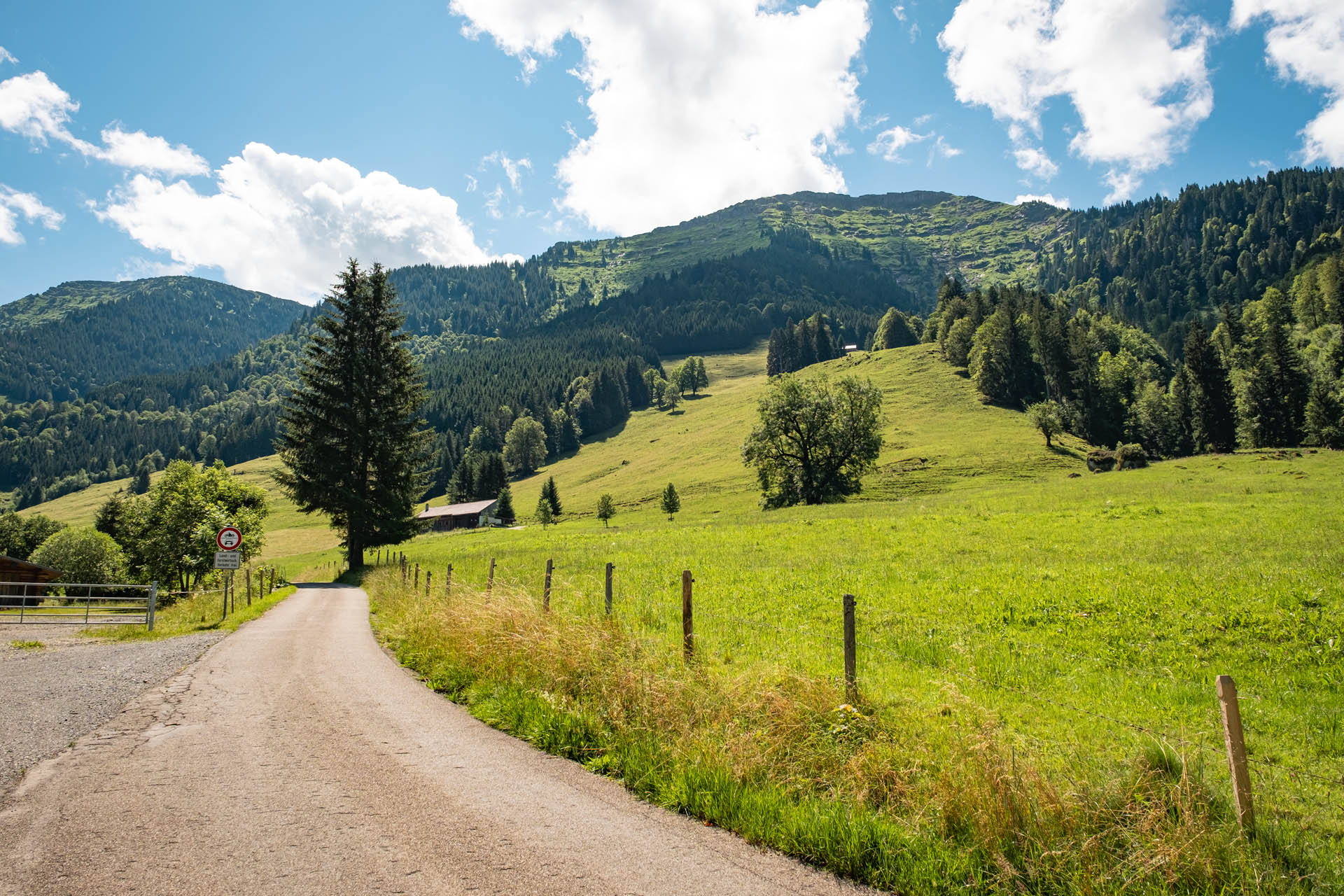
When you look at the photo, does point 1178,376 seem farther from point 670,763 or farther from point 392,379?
point 670,763

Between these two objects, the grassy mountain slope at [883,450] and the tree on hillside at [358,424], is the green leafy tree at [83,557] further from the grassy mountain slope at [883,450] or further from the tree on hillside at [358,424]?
the grassy mountain slope at [883,450]

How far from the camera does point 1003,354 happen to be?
95000 mm

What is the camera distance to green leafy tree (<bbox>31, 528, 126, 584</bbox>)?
2301 inches

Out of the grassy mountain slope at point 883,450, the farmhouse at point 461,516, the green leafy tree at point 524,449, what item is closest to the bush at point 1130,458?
the grassy mountain slope at point 883,450

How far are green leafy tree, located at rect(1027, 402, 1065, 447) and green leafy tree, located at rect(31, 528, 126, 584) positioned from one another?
95645 mm

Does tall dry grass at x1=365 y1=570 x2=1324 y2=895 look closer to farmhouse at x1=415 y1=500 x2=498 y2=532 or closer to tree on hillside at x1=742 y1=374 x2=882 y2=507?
tree on hillside at x1=742 y1=374 x2=882 y2=507

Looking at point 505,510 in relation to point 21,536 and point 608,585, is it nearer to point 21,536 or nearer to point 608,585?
point 21,536

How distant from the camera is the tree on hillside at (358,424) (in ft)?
123

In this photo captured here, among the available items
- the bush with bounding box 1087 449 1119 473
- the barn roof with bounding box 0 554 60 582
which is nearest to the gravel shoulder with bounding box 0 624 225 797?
the barn roof with bounding box 0 554 60 582

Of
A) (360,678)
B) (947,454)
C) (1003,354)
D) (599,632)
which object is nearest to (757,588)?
(599,632)

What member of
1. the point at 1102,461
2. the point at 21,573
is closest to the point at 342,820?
the point at 21,573

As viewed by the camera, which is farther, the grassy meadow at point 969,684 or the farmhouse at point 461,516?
the farmhouse at point 461,516

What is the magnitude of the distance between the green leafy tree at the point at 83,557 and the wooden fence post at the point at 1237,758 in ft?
249

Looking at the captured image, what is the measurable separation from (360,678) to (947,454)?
6700 cm
